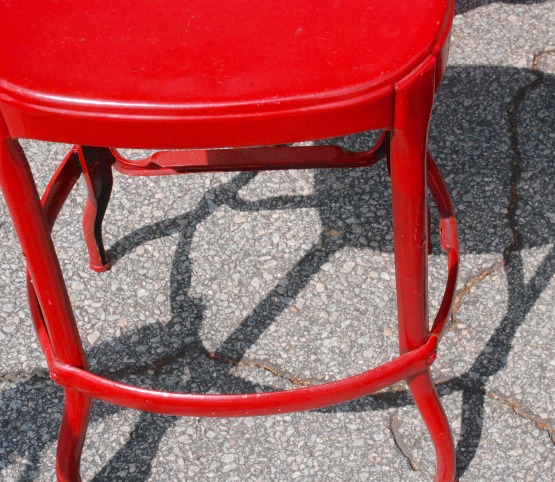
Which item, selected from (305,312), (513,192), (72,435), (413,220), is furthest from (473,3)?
(72,435)

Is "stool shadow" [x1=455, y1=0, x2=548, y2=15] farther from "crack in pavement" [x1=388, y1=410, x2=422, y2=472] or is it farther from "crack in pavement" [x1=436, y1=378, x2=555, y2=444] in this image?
"crack in pavement" [x1=388, y1=410, x2=422, y2=472]

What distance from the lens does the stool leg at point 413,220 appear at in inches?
45.3

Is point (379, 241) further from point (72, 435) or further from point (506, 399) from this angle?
point (72, 435)

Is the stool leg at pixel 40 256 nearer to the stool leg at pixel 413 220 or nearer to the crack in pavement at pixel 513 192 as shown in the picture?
the stool leg at pixel 413 220

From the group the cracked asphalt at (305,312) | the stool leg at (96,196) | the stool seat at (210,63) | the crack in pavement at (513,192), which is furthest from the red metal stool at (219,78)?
the crack in pavement at (513,192)

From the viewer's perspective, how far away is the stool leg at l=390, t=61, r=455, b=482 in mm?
1151

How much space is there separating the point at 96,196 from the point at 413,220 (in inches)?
37.6

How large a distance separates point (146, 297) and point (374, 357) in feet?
1.83

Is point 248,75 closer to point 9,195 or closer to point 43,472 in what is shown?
point 9,195

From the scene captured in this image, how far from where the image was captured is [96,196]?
6.66ft

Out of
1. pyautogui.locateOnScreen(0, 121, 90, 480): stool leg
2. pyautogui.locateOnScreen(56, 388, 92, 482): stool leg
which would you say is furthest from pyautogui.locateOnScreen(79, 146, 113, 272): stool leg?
pyautogui.locateOnScreen(56, 388, 92, 482): stool leg

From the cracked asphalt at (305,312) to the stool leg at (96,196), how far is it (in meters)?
0.06

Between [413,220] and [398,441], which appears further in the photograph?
[398,441]

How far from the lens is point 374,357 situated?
2018 mm
